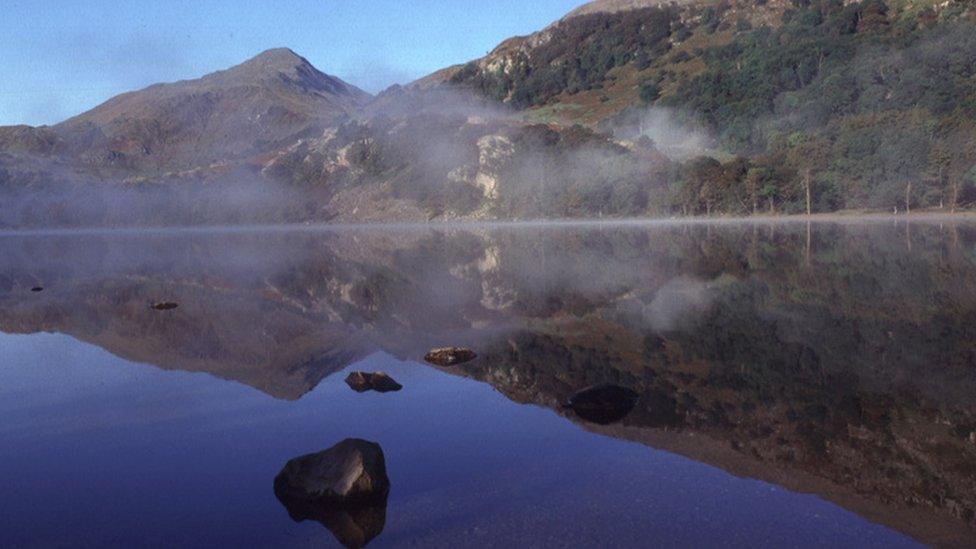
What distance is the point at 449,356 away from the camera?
1641 cm

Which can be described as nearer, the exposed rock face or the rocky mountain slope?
the exposed rock face

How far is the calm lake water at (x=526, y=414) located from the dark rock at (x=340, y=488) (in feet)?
0.45

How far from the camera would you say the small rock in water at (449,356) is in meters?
16.3

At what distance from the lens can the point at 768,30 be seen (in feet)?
623

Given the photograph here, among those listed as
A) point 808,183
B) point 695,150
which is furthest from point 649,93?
point 808,183

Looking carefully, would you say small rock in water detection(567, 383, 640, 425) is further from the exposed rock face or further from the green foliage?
the green foliage

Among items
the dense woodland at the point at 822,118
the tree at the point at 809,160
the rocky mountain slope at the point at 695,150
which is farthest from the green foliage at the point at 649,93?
the tree at the point at 809,160

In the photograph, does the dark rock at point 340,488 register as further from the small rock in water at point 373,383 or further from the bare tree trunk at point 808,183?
the bare tree trunk at point 808,183

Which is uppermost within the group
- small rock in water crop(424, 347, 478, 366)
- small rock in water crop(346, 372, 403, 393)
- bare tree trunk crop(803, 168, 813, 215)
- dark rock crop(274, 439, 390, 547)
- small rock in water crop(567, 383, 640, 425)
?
dark rock crop(274, 439, 390, 547)

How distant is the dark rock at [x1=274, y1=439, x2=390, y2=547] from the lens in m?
8.20

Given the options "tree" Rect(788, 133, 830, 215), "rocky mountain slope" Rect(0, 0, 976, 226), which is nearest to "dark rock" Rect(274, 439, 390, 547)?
"rocky mountain slope" Rect(0, 0, 976, 226)

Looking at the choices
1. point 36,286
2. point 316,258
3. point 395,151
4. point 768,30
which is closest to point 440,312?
point 36,286

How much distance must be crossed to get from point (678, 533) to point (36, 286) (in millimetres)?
36326

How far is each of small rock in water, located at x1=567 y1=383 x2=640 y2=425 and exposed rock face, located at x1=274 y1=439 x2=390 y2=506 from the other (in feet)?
13.2
